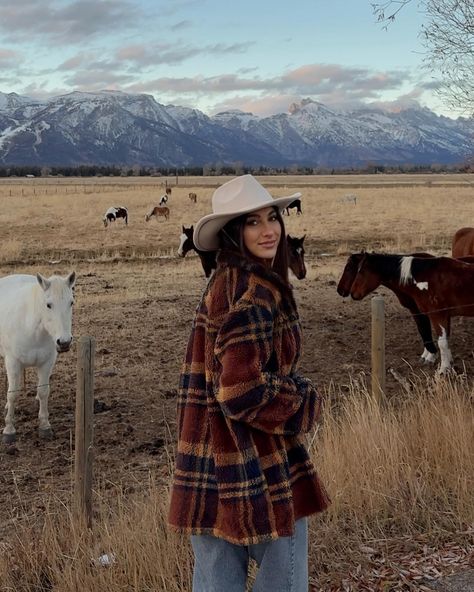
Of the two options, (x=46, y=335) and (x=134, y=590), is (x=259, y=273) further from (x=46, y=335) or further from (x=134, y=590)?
(x=46, y=335)

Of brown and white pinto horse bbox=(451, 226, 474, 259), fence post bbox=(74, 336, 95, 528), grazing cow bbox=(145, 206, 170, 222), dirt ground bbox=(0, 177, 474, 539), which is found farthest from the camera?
grazing cow bbox=(145, 206, 170, 222)

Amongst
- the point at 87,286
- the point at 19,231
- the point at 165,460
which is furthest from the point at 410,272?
the point at 19,231

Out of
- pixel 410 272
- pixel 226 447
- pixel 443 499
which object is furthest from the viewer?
pixel 410 272

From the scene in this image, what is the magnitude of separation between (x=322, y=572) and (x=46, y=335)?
15.0 ft

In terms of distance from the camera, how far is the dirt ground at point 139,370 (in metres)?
6.27

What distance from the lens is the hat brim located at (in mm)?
2506

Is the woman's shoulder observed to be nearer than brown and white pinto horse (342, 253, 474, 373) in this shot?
Yes

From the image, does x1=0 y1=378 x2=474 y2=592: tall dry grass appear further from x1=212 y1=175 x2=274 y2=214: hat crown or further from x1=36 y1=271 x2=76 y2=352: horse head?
x1=36 y1=271 x2=76 y2=352: horse head

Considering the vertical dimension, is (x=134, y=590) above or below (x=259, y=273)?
below

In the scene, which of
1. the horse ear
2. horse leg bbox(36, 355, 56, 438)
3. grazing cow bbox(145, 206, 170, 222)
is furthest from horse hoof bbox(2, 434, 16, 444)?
grazing cow bbox(145, 206, 170, 222)

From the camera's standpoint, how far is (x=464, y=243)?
41.4 ft

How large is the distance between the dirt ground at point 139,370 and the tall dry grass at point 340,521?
0.86m

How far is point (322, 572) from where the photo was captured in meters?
3.62

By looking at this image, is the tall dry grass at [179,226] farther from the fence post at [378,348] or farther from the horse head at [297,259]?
the fence post at [378,348]
